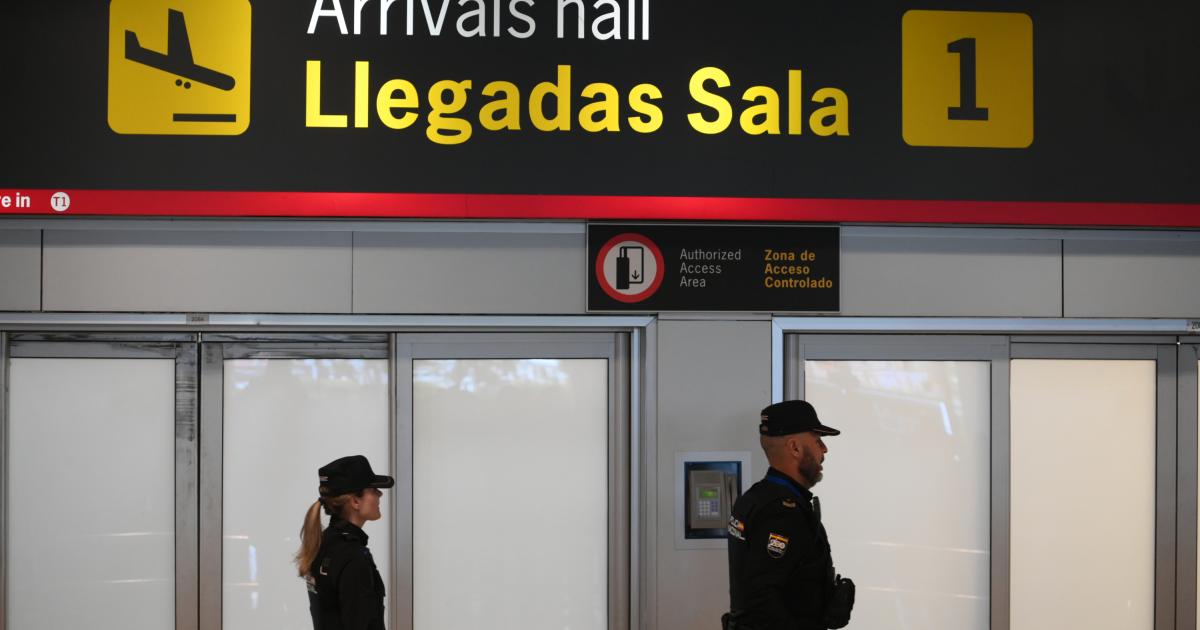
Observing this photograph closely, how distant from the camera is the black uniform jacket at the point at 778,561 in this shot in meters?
3.74

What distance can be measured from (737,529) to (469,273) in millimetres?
2069

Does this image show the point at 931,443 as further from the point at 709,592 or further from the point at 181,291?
Result: the point at 181,291

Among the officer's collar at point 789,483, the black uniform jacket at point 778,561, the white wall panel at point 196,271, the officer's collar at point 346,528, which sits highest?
the white wall panel at point 196,271

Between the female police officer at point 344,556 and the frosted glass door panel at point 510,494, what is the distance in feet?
5.52

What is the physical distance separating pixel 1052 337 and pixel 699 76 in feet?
8.66

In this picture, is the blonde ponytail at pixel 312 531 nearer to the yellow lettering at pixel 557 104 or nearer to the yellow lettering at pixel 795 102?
the yellow lettering at pixel 557 104

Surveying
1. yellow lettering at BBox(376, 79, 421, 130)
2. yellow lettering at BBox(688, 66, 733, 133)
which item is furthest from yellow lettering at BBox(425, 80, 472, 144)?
yellow lettering at BBox(688, 66, 733, 133)

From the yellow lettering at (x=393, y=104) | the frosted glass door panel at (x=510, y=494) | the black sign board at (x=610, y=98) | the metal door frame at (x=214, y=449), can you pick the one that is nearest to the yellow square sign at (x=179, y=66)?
→ the black sign board at (x=610, y=98)

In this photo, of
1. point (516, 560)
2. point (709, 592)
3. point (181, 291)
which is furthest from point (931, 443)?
point (181, 291)

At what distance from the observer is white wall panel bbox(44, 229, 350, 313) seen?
193 inches

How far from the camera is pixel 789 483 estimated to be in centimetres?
400

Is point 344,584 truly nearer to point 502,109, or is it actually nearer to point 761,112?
point 502,109

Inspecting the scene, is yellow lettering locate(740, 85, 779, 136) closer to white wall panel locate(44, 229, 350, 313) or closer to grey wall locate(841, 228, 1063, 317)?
grey wall locate(841, 228, 1063, 317)

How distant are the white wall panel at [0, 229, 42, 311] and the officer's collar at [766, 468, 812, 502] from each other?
394 centimetres
